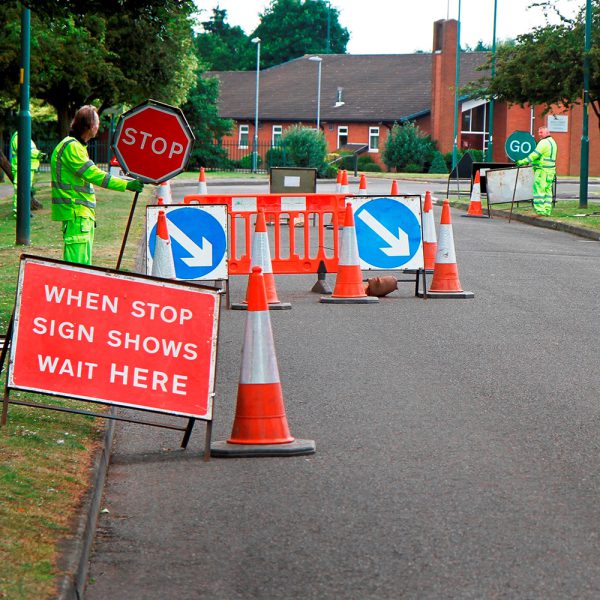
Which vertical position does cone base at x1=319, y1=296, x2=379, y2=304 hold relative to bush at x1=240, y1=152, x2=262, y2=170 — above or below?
below

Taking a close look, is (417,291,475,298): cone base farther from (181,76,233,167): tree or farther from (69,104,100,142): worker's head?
(181,76,233,167): tree

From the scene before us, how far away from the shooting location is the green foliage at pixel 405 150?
229ft

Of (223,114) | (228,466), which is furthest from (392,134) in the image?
(228,466)

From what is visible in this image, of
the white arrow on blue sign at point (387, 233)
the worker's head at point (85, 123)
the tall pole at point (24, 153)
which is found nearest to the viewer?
the worker's head at point (85, 123)

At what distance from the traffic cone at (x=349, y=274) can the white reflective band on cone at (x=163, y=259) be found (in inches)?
145

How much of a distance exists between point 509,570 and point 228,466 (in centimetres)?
217

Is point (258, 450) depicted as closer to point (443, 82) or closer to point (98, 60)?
point (98, 60)

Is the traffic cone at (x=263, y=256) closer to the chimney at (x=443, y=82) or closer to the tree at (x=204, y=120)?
the tree at (x=204, y=120)

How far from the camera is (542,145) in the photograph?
27.8 m

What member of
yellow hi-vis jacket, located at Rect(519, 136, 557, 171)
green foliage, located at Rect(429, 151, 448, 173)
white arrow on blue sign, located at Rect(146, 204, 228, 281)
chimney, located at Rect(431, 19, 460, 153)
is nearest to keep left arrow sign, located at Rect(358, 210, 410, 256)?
white arrow on blue sign, located at Rect(146, 204, 228, 281)

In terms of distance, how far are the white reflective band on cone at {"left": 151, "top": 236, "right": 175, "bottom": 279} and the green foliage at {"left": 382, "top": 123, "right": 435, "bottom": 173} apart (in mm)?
60025

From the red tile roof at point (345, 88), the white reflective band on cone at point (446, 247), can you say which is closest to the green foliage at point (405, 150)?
the red tile roof at point (345, 88)

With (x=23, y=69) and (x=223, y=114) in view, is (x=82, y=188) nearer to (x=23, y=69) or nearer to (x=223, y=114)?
(x=23, y=69)

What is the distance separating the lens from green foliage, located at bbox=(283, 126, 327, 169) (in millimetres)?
61062
